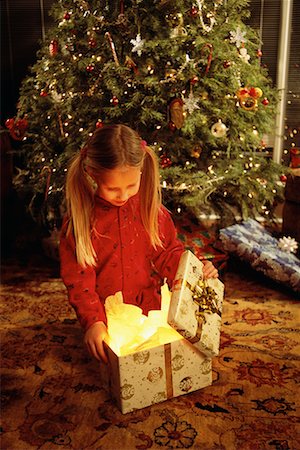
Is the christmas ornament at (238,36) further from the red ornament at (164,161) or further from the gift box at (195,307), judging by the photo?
the gift box at (195,307)

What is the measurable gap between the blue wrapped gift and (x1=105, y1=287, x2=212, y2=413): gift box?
0.93m

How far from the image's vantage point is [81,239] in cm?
166

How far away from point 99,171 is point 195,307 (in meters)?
0.51

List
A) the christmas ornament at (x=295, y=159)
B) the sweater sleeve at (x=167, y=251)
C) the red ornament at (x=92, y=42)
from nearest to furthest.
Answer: the sweater sleeve at (x=167, y=251)
the red ornament at (x=92, y=42)
the christmas ornament at (x=295, y=159)

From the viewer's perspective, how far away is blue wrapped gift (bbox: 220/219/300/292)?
8.06ft

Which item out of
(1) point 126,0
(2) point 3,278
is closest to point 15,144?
(2) point 3,278

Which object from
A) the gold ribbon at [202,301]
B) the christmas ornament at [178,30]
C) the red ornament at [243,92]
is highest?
the christmas ornament at [178,30]

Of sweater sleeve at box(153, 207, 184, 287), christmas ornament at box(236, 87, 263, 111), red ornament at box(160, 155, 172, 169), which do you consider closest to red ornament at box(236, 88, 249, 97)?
christmas ornament at box(236, 87, 263, 111)

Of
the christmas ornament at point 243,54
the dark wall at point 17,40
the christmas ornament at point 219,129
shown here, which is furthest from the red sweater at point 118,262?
the dark wall at point 17,40

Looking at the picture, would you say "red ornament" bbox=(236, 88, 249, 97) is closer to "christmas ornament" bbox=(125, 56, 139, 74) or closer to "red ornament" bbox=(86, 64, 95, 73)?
"christmas ornament" bbox=(125, 56, 139, 74)

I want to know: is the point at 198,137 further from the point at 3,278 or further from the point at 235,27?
the point at 3,278

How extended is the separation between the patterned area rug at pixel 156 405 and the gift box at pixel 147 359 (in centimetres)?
5

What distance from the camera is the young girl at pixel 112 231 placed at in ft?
5.15

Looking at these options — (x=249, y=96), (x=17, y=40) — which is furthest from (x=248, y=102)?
(x=17, y=40)
